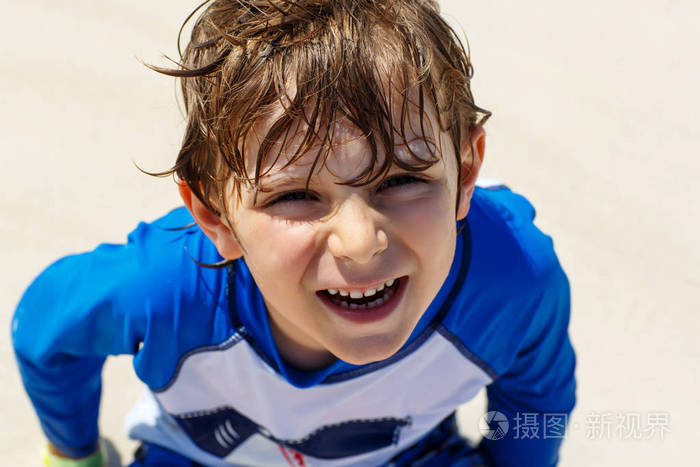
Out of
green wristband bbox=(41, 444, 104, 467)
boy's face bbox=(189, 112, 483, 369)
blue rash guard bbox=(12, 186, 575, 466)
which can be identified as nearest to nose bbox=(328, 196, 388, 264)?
boy's face bbox=(189, 112, 483, 369)

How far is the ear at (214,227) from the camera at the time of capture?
2.79 feet

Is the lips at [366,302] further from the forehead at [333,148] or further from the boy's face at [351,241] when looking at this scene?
the forehead at [333,148]

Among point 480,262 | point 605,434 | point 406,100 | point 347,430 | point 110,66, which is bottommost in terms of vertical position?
point 605,434

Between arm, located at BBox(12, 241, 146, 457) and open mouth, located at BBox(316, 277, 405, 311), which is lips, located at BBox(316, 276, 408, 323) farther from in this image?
arm, located at BBox(12, 241, 146, 457)

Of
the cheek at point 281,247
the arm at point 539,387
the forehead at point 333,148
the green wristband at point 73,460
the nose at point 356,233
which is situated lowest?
the green wristband at point 73,460

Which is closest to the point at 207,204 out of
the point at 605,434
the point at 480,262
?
the point at 480,262

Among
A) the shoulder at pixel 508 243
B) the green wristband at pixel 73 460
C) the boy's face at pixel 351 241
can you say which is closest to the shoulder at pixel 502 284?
the shoulder at pixel 508 243

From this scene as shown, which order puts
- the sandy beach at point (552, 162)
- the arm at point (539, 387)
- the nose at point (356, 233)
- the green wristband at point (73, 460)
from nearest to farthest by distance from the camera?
the nose at point (356, 233) < the arm at point (539, 387) < the green wristband at point (73, 460) < the sandy beach at point (552, 162)

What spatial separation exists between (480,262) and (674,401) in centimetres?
69

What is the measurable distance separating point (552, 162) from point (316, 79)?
109 cm

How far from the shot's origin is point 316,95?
0.72m

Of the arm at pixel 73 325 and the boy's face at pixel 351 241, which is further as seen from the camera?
the arm at pixel 73 325

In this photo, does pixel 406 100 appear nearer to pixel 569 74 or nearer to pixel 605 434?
pixel 605 434

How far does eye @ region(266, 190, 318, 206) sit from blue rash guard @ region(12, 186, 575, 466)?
178mm
